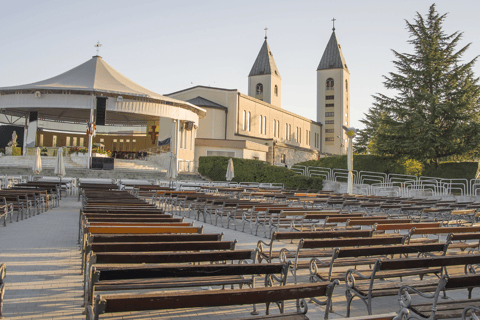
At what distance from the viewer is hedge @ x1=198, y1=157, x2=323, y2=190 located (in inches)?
1100

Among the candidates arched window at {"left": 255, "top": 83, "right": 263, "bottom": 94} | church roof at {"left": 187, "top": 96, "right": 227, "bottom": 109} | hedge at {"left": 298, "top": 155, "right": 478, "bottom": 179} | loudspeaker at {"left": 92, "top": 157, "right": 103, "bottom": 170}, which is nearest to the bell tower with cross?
arched window at {"left": 255, "top": 83, "right": 263, "bottom": 94}

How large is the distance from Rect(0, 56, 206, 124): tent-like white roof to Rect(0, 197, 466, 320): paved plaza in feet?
88.5

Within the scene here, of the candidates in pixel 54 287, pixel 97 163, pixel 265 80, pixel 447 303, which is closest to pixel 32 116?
pixel 97 163

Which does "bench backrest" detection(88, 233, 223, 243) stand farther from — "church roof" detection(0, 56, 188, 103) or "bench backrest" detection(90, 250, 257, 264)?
"church roof" detection(0, 56, 188, 103)

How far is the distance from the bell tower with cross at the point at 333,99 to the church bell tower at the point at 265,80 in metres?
7.41

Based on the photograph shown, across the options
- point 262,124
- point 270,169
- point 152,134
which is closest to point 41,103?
point 152,134

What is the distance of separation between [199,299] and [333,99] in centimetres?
7042

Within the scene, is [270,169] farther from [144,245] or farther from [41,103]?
[144,245]

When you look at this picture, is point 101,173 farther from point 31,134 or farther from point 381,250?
point 381,250

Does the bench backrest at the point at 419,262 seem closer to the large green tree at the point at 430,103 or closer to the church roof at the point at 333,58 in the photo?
the large green tree at the point at 430,103

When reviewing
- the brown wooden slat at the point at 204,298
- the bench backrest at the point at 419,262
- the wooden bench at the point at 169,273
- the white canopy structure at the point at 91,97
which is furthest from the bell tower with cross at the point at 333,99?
the brown wooden slat at the point at 204,298

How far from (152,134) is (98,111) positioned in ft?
47.2

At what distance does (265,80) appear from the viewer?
69.2 m

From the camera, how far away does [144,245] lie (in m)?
4.39
